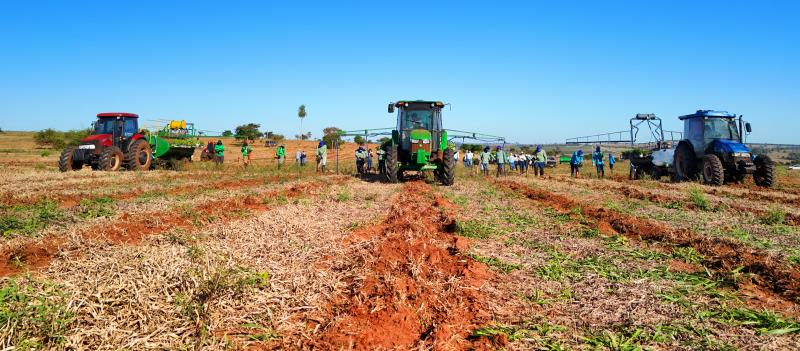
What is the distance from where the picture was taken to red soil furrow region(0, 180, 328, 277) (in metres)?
4.05

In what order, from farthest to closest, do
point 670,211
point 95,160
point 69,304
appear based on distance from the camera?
1. point 95,160
2. point 670,211
3. point 69,304

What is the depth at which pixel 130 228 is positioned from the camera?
5.43m

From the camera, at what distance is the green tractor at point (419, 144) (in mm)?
13984

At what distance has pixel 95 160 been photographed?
16.4 metres

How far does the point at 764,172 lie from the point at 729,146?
4.76 feet

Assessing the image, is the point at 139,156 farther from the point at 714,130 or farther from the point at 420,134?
the point at 714,130

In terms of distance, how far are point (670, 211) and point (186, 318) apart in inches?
322

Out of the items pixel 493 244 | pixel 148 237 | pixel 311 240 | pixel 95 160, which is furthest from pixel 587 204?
pixel 95 160

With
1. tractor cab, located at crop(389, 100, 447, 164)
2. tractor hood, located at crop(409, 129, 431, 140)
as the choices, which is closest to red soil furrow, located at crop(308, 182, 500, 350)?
tractor hood, located at crop(409, 129, 431, 140)

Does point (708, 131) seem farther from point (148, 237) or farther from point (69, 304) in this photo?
point (69, 304)

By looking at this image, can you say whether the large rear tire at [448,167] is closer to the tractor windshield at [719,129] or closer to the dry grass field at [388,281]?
the dry grass field at [388,281]

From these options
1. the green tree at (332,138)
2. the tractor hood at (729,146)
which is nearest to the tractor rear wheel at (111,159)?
the green tree at (332,138)

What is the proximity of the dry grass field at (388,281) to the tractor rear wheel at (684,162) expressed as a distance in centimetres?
958

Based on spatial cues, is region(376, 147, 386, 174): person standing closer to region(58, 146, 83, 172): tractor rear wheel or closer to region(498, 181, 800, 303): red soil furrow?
region(498, 181, 800, 303): red soil furrow
